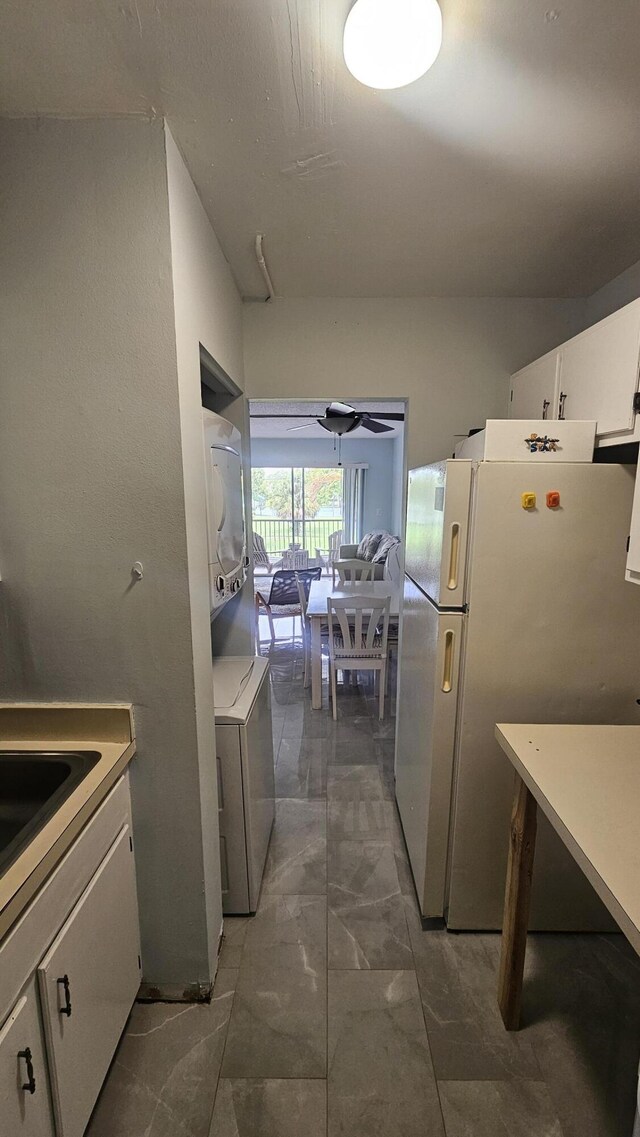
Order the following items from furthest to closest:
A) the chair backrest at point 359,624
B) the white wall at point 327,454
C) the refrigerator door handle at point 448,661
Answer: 1. the white wall at point 327,454
2. the chair backrest at point 359,624
3. the refrigerator door handle at point 448,661

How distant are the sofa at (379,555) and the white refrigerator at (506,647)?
2.00 metres

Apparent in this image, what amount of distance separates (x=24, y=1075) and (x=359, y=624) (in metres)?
2.61

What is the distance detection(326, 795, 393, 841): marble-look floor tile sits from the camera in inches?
87.0

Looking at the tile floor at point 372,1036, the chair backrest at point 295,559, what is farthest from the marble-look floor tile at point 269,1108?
the chair backrest at point 295,559

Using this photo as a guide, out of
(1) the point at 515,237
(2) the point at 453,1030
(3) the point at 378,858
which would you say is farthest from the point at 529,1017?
(1) the point at 515,237

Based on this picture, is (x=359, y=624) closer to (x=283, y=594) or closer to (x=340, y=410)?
(x=283, y=594)

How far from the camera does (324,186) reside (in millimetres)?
1370

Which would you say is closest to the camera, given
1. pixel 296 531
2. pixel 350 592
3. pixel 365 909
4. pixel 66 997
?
pixel 66 997

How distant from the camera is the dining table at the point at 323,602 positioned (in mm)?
3383

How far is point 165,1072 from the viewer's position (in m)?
1.27

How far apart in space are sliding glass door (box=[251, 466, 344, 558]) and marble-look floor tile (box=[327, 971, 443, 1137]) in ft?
21.7

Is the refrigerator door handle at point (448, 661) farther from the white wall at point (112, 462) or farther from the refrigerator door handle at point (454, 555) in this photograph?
the white wall at point (112, 462)

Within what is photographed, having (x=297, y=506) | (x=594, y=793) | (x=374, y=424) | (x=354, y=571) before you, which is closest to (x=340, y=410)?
(x=374, y=424)

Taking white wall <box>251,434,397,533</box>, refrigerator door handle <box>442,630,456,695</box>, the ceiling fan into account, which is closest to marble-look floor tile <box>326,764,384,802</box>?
refrigerator door handle <box>442,630,456,695</box>
